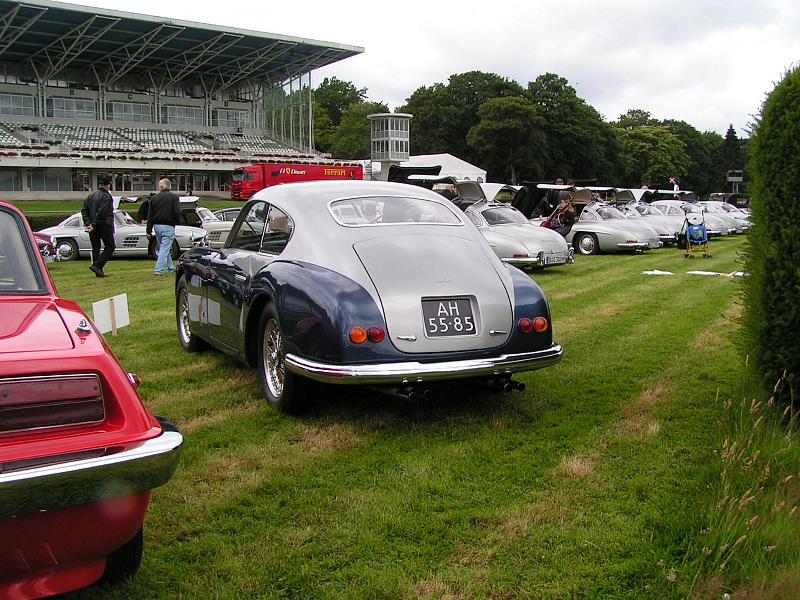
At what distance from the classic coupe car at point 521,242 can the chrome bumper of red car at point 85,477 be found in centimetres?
1253

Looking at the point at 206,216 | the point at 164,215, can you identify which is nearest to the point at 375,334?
the point at 164,215

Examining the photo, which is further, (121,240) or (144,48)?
(144,48)

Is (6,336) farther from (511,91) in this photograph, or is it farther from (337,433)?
(511,91)

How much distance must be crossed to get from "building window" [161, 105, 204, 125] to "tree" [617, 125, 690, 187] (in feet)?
175

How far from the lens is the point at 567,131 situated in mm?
87375

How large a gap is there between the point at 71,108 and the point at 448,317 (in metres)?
70.6

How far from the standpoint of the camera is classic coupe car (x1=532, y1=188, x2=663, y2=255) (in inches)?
814

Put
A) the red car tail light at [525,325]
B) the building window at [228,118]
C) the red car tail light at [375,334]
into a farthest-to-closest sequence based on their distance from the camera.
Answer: the building window at [228,118] → the red car tail light at [525,325] → the red car tail light at [375,334]

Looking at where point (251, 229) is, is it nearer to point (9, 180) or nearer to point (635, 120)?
point (9, 180)

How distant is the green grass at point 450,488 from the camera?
10.2 feet

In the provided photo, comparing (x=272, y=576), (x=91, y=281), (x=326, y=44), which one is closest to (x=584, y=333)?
(x=272, y=576)

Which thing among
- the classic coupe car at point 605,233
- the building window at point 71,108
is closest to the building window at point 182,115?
the building window at point 71,108

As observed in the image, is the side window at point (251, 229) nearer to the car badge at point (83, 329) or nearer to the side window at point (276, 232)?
the side window at point (276, 232)

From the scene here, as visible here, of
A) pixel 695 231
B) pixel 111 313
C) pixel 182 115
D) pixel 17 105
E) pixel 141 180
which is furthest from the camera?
pixel 182 115
